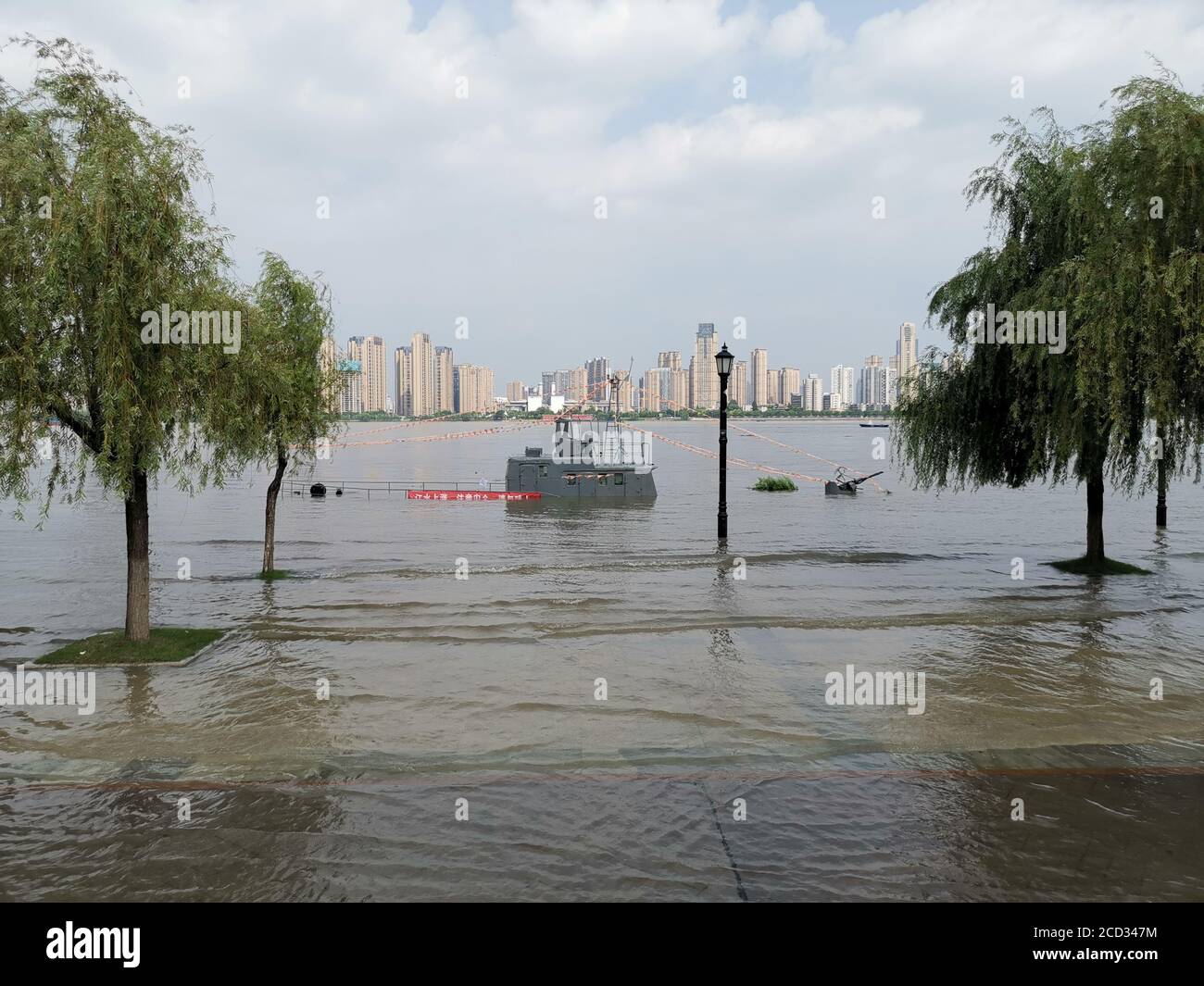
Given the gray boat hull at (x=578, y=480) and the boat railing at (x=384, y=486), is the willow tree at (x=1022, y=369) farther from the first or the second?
the boat railing at (x=384, y=486)

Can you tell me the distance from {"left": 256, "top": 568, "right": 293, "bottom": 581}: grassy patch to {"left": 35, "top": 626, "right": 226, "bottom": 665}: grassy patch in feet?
24.1

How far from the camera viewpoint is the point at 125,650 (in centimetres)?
1273

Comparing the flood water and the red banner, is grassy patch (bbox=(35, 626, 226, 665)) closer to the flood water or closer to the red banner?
the flood water

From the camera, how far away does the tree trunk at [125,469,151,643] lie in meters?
12.6

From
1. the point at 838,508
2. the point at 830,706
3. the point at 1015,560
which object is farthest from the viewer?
the point at 838,508

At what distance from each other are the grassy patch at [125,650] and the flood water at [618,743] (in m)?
0.55

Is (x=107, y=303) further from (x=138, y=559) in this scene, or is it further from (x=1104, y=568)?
(x=1104, y=568)

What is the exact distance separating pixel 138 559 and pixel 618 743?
8273mm

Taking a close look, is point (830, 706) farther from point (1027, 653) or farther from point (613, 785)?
point (1027, 653)

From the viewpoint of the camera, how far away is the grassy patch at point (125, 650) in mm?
12406
